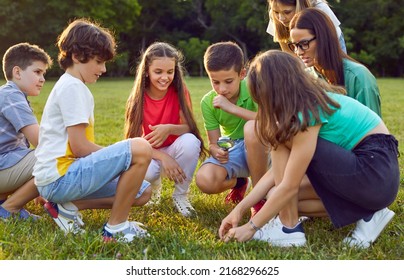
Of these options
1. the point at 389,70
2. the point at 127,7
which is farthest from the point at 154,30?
the point at 389,70

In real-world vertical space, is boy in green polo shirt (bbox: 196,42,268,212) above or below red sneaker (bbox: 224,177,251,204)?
above

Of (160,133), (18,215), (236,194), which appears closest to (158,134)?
(160,133)

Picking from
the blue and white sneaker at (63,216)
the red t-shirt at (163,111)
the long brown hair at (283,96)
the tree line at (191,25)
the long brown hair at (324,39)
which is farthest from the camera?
the tree line at (191,25)

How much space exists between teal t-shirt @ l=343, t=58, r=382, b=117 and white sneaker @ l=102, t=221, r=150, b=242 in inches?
60.2

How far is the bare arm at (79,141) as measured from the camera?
3123 mm

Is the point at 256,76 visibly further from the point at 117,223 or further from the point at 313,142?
the point at 117,223

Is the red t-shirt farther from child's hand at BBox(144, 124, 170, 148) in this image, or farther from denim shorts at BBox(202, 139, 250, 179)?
denim shorts at BBox(202, 139, 250, 179)

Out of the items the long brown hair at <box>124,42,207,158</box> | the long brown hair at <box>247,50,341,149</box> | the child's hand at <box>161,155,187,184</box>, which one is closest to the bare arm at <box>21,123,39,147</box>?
the long brown hair at <box>124,42,207,158</box>

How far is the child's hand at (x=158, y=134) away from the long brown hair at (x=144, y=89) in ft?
0.33

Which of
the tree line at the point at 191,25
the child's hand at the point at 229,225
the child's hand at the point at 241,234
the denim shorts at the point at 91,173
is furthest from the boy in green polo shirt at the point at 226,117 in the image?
the tree line at the point at 191,25

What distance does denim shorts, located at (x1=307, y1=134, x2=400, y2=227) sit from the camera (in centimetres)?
296

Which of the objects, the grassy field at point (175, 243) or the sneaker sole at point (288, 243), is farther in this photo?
the sneaker sole at point (288, 243)

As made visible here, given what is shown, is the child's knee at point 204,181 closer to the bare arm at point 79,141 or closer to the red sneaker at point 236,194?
the red sneaker at point 236,194

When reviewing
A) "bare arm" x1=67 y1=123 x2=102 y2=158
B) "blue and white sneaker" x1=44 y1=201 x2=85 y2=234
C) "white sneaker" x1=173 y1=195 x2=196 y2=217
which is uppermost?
"bare arm" x1=67 y1=123 x2=102 y2=158
